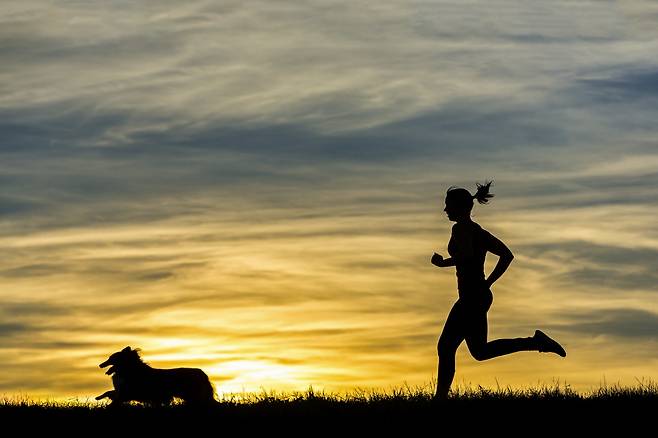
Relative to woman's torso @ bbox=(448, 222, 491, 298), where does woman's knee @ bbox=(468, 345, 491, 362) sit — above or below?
below

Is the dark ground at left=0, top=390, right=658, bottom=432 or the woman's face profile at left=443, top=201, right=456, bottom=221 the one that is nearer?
the dark ground at left=0, top=390, right=658, bottom=432

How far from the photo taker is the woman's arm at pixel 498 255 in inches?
549

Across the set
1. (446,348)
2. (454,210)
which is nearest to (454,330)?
(446,348)

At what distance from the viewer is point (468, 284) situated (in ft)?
45.8

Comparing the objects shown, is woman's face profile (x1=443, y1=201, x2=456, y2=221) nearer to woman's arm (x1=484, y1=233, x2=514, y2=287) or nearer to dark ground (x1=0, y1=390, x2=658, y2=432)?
woman's arm (x1=484, y1=233, x2=514, y2=287)

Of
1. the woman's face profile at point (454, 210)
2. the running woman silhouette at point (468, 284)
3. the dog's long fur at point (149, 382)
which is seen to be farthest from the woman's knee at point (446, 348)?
the dog's long fur at point (149, 382)

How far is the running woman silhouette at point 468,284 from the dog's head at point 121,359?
4786 mm

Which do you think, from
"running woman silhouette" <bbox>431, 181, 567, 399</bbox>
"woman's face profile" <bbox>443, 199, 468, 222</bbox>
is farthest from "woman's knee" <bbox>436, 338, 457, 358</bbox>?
"woman's face profile" <bbox>443, 199, 468, 222</bbox>

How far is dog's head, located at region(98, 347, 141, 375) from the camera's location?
1625cm

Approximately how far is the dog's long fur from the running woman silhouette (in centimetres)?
385

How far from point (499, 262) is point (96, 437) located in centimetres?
539

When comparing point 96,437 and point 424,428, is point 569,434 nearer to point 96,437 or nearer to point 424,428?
point 424,428

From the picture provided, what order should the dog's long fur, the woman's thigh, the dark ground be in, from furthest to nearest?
the dog's long fur → the woman's thigh → the dark ground

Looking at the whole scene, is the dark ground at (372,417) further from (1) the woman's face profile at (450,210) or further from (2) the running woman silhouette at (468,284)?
(1) the woman's face profile at (450,210)
